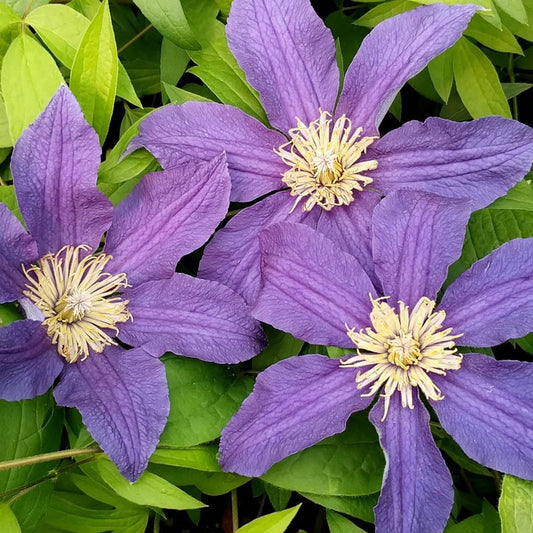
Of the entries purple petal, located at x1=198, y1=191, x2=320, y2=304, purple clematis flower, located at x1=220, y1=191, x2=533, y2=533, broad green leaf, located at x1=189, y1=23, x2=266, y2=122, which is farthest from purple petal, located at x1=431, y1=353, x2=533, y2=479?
broad green leaf, located at x1=189, y1=23, x2=266, y2=122

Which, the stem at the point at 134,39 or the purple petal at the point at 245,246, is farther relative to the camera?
the stem at the point at 134,39

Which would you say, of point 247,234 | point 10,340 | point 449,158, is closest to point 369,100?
point 449,158

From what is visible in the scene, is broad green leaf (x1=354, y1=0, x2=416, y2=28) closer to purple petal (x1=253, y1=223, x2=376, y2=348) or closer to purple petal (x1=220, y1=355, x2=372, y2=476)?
purple petal (x1=253, y1=223, x2=376, y2=348)

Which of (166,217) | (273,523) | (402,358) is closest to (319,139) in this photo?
(166,217)

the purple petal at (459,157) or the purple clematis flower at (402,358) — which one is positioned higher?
the purple petal at (459,157)

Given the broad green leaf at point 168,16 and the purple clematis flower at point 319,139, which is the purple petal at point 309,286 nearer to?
the purple clematis flower at point 319,139

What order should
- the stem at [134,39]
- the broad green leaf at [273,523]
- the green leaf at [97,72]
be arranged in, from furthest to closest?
the stem at [134,39], the green leaf at [97,72], the broad green leaf at [273,523]

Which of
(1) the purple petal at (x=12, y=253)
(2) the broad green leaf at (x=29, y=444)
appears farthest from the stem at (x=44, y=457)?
(1) the purple petal at (x=12, y=253)

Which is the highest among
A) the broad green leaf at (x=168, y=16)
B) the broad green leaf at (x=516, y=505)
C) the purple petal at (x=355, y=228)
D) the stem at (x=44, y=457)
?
the broad green leaf at (x=168, y=16)
